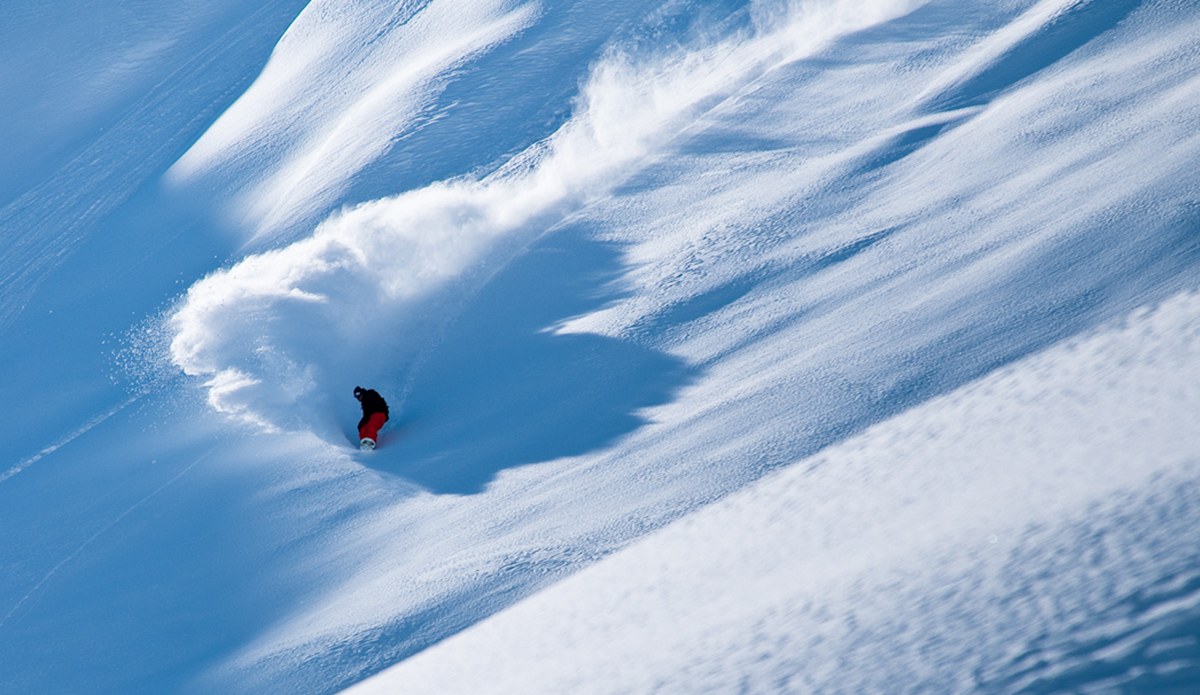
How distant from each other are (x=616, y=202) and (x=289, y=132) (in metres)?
4.93

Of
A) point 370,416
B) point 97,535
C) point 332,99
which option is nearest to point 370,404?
point 370,416

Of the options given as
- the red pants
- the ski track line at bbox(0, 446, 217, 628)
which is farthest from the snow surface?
the red pants

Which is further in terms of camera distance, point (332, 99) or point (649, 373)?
point (332, 99)

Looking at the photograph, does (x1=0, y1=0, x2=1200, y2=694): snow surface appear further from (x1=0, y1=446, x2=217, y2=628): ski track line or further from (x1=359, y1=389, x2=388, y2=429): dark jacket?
(x1=359, y1=389, x2=388, y2=429): dark jacket

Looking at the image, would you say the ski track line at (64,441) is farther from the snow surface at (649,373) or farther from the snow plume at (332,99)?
the snow plume at (332,99)

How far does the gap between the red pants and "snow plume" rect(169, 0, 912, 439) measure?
1.68 feet

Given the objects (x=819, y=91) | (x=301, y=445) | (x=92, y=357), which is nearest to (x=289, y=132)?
(x=92, y=357)

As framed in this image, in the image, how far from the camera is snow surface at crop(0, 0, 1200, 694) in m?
3.35

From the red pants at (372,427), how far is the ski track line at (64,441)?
2636 millimetres

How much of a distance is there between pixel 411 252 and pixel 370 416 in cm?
217

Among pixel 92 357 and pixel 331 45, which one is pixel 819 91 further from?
pixel 92 357

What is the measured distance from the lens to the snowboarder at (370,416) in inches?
224

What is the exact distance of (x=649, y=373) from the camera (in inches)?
224

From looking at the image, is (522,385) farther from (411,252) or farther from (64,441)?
(64,441)
